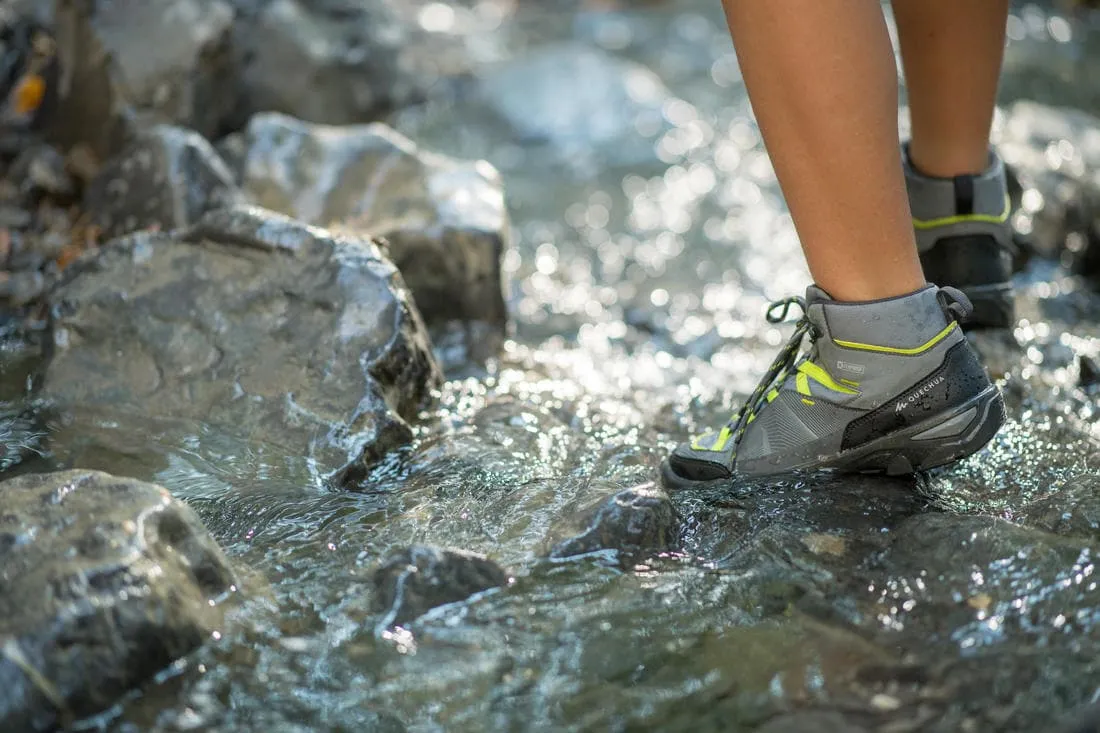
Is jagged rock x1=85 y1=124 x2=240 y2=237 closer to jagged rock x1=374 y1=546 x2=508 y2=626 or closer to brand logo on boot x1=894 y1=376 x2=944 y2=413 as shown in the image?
jagged rock x1=374 y1=546 x2=508 y2=626

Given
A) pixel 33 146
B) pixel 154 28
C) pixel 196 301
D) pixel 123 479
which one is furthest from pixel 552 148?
pixel 123 479

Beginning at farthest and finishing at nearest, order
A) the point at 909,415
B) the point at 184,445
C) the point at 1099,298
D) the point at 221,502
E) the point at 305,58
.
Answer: the point at 305,58 < the point at 1099,298 < the point at 184,445 < the point at 221,502 < the point at 909,415

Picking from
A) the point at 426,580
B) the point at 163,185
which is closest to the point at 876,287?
the point at 426,580

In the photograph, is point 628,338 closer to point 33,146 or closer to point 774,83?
point 774,83

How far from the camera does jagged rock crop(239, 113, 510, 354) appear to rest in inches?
143

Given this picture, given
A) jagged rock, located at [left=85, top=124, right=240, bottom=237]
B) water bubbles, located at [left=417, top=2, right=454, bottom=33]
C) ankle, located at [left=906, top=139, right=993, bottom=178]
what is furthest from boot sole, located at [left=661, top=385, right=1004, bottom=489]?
water bubbles, located at [left=417, top=2, right=454, bottom=33]

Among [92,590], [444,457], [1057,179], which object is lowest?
[1057,179]

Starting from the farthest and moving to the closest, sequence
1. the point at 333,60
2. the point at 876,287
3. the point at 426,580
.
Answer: the point at 333,60 → the point at 876,287 → the point at 426,580

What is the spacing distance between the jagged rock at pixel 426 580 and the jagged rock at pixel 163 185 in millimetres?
2222

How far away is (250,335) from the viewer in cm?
280

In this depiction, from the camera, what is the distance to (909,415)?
2162 mm

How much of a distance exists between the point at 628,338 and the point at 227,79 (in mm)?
3070

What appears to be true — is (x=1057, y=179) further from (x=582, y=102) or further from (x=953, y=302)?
(x=953, y=302)

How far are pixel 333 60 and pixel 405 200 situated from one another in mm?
2812
